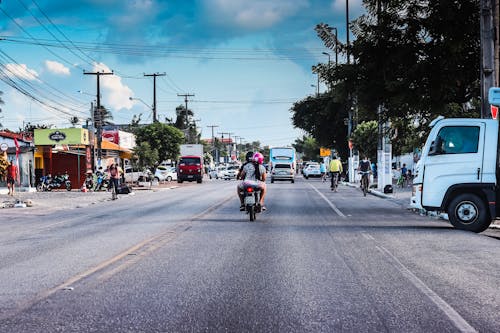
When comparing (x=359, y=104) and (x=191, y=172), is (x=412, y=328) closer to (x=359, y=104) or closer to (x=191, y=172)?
(x=359, y=104)

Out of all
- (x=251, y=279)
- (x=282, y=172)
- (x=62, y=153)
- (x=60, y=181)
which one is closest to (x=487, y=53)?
(x=251, y=279)

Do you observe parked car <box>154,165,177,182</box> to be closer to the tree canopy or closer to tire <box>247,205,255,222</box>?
the tree canopy

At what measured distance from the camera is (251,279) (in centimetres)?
803

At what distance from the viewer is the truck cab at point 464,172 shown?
14.5m

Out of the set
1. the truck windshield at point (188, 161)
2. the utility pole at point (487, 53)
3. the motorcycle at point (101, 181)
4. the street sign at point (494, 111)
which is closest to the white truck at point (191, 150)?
the truck windshield at point (188, 161)

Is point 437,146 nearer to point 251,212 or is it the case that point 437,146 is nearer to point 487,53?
point 251,212

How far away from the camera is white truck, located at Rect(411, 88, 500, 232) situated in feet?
47.5

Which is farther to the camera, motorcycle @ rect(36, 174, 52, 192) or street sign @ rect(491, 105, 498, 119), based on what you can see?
motorcycle @ rect(36, 174, 52, 192)

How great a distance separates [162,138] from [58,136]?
2968cm

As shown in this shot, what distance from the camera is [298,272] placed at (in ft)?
28.2

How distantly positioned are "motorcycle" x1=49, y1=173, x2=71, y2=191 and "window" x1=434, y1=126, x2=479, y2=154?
112 ft

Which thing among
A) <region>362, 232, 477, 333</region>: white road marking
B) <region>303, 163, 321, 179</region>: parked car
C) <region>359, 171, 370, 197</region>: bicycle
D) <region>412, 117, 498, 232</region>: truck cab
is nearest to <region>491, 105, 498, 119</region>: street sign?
<region>412, 117, 498, 232</region>: truck cab

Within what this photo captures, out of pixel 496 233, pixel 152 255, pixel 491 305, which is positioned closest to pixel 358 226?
pixel 496 233

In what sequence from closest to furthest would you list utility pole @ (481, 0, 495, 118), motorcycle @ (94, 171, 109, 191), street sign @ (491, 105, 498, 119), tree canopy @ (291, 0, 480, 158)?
street sign @ (491, 105, 498, 119) → utility pole @ (481, 0, 495, 118) → tree canopy @ (291, 0, 480, 158) → motorcycle @ (94, 171, 109, 191)
